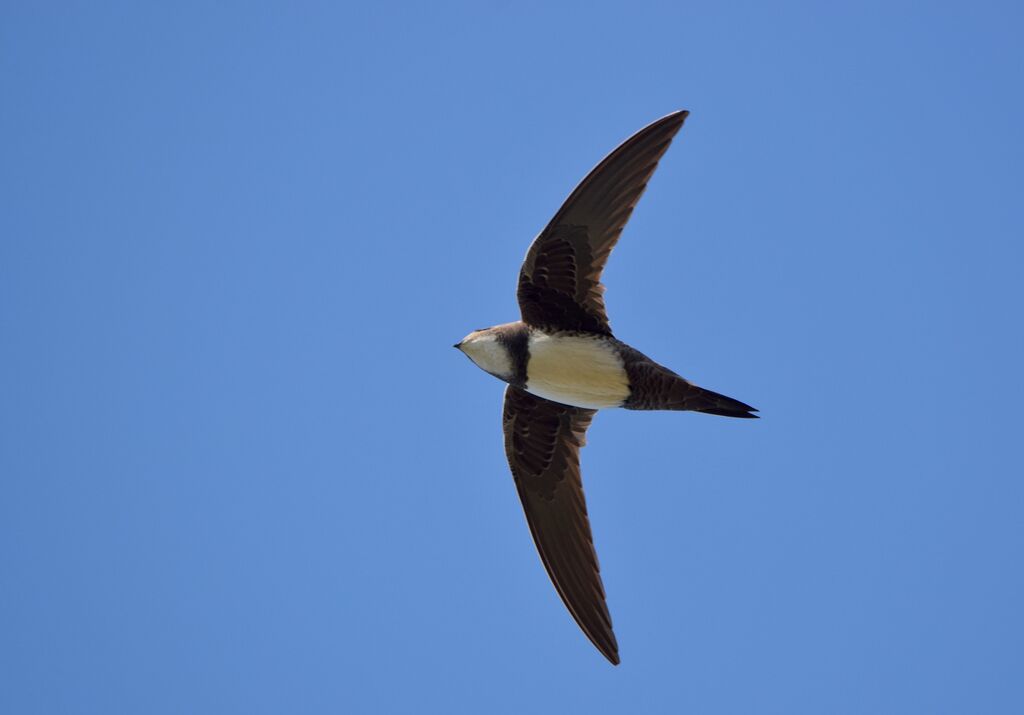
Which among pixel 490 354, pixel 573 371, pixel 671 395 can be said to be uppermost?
pixel 490 354

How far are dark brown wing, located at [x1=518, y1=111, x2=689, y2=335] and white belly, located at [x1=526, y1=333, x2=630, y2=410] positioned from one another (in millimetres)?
98

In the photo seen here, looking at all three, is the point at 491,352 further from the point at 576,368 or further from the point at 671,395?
the point at 671,395

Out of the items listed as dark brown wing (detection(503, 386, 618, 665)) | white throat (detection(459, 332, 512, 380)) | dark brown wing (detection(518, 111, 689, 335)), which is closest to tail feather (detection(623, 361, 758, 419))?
dark brown wing (detection(518, 111, 689, 335))

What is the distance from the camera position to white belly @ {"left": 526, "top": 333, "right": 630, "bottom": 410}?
22.7 feet

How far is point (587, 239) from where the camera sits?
6.78 metres

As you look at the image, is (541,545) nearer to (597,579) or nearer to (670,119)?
(597,579)

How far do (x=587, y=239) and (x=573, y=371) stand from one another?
2.45 feet

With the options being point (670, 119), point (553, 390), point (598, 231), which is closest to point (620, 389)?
point (553, 390)

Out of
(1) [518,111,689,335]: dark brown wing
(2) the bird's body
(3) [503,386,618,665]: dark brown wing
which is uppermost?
(1) [518,111,689,335]: dark brown wing

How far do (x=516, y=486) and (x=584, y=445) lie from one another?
1.59 feet

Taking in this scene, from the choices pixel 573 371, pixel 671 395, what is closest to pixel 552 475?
pixel 573 371

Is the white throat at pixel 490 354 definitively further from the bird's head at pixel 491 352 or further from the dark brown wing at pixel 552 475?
the dark brown wing at pixel 552 475

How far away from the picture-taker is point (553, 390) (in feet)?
23.0

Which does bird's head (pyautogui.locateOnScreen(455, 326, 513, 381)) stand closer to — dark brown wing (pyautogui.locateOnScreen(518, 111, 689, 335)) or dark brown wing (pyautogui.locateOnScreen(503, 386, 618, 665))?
dark brown wing (pyautogui.locateOnScreen(518, 111, 689, 335))
